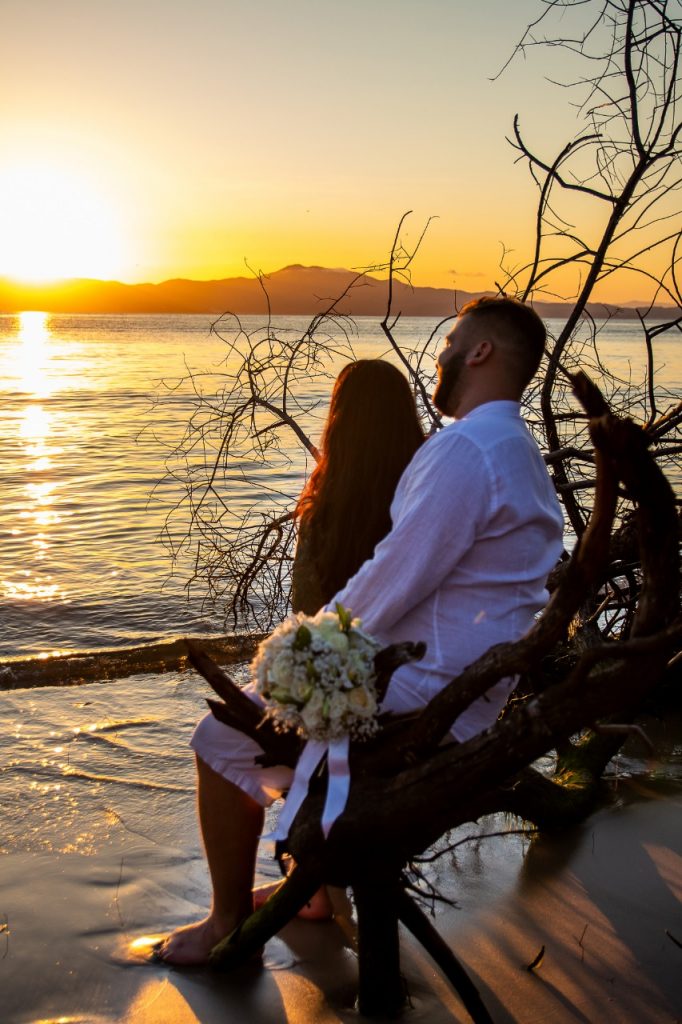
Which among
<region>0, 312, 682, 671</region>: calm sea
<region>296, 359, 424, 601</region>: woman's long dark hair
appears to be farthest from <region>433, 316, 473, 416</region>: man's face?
<region>0, 312, 682, 671</region>: calm sea

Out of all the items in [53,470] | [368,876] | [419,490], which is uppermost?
[419,490]

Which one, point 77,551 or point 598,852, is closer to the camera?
point 598,852

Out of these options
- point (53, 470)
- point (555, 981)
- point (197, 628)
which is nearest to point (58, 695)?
point (197, 628)

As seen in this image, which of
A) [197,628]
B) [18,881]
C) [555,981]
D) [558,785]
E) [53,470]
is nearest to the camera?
[555,981]

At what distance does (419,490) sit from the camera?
2.74m

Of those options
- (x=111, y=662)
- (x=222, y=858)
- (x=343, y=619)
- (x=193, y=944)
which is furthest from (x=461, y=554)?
(x=111, y=662)

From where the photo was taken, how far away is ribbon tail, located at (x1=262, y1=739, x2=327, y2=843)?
279 centimetres

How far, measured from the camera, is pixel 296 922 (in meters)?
3.82

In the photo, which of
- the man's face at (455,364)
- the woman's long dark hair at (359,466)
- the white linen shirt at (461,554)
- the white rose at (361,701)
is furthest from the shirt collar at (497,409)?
the white rose at (361,701)

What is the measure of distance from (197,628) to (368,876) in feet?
21.6

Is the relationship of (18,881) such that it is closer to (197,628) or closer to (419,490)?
(419,490)

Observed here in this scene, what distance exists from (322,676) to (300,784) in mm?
413

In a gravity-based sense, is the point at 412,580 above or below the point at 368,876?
above

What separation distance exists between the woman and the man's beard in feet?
1.52
